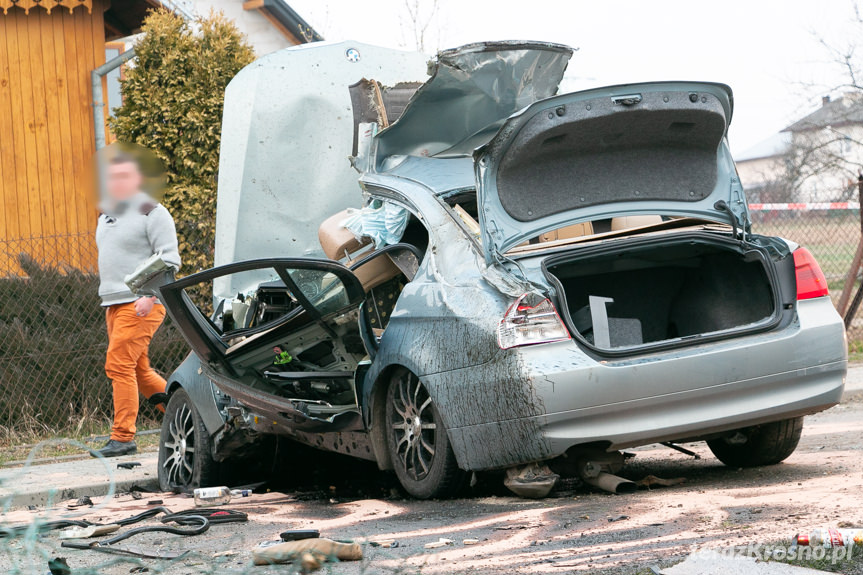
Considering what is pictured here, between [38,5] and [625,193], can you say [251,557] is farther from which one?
[38,5]

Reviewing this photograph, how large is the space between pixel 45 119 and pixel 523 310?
380 inches

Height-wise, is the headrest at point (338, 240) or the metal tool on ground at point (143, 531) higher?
the headrest at point (338, 240)

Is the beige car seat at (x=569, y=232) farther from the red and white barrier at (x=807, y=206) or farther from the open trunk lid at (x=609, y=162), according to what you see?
the red and white barrier at (x=807, y=206)

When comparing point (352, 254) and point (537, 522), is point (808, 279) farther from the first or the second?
point (352, 254)

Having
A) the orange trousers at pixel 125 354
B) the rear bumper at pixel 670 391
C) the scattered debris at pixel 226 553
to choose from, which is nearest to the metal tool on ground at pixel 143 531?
the scattered debris at pixel 226 553

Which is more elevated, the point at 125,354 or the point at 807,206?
the point at 807,206

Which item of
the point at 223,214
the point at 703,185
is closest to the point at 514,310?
the point at 703,185

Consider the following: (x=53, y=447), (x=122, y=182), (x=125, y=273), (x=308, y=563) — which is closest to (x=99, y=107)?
(x=122, y=182)

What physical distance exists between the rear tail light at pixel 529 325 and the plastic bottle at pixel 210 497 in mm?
2142

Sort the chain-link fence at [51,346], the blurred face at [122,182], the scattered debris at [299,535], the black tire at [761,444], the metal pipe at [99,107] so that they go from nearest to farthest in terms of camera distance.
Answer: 1. the scattered debris at [299,535]
2. the black tire at [761,444]
3. the blurred face at [122,182]
4. the chain-link fence at [51,346]
5. the metal pipe at [99,107]

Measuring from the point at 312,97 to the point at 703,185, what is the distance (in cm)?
459

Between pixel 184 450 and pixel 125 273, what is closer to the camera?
pixel 184 450

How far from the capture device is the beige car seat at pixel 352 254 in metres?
6.16

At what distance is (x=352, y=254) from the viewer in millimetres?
6492
